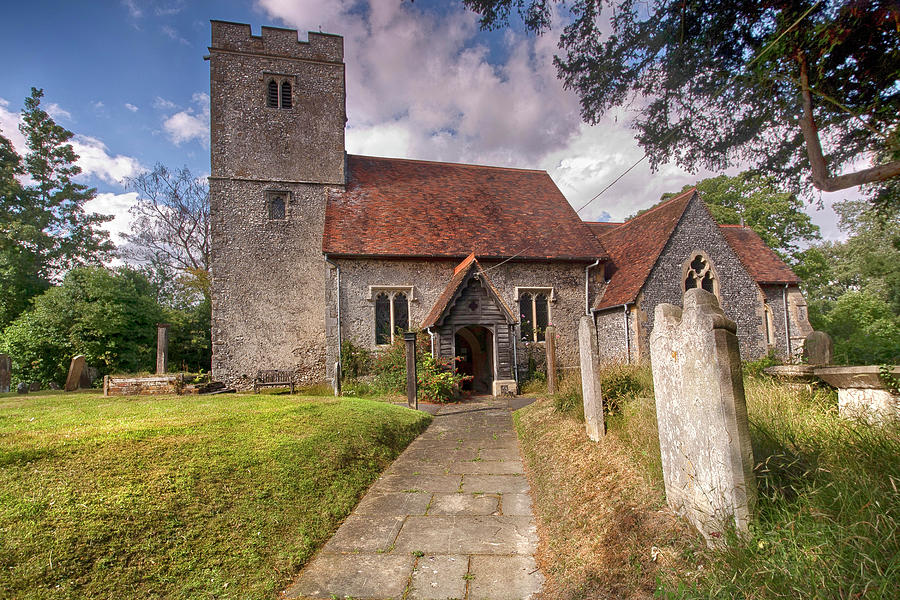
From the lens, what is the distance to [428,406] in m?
12.0

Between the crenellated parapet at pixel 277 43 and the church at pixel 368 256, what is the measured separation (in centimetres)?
5

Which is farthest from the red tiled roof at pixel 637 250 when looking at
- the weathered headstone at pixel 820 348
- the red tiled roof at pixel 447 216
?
the weathered headstone at pixel 820 348

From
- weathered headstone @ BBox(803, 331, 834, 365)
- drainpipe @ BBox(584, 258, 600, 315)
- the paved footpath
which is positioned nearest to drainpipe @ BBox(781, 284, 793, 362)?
drainpipe @ BBox(584, 258, 600, 315)

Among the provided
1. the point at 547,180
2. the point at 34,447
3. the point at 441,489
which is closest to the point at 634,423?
the point at 441,489

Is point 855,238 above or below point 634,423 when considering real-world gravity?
above

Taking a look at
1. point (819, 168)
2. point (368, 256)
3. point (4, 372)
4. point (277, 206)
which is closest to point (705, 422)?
point (819, 168)

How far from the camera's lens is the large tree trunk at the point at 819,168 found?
4465 mm

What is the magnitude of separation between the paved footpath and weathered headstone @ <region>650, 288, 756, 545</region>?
53.0 inches

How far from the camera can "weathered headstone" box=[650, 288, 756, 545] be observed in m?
2.94

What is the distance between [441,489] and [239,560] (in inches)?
102

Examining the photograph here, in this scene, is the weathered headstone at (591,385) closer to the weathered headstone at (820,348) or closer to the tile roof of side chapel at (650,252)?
the weathered headstone at (820,348)

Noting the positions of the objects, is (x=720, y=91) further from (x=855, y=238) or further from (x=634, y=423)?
(x=855, y=238)

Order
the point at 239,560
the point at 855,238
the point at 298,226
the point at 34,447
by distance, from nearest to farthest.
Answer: the point at 239,560 < the point at 34,447 < the point at 298,226 < the point at 855,238

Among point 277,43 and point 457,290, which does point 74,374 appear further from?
point 277,43
